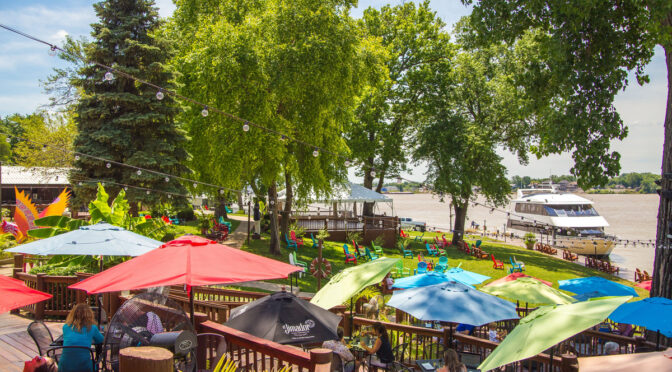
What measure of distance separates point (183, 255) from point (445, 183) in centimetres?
2760

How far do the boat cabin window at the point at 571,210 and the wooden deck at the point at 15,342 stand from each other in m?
40.6

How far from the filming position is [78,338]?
593 cm

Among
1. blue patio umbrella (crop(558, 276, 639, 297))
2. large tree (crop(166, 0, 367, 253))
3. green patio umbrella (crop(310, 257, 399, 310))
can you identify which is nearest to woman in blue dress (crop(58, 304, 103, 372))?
green patio umbrella (crop(310, 257, 399, 310))

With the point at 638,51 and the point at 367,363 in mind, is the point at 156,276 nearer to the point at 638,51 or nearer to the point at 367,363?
the point at 367,363

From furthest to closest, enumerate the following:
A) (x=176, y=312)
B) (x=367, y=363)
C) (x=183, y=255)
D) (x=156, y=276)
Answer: (x=367, y=363), (x=176, y=312), (x=183, y=255), (x=156, y=276)

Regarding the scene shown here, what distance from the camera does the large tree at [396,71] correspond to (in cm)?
3381

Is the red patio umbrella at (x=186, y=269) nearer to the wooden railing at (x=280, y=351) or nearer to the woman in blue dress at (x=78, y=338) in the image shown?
the woman in blue dress at (x=78, y=338)

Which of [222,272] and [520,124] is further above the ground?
[520,124]

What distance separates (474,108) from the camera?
34.5 metres

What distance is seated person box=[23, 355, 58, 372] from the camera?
17.4ft

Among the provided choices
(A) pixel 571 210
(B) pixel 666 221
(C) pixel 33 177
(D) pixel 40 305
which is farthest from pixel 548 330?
(C) pixel 33 177

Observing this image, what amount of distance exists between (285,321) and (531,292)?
17.9 feet

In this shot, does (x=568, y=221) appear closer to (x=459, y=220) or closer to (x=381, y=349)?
(x=459, y=220)

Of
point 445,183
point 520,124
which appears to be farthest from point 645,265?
point 445,183
